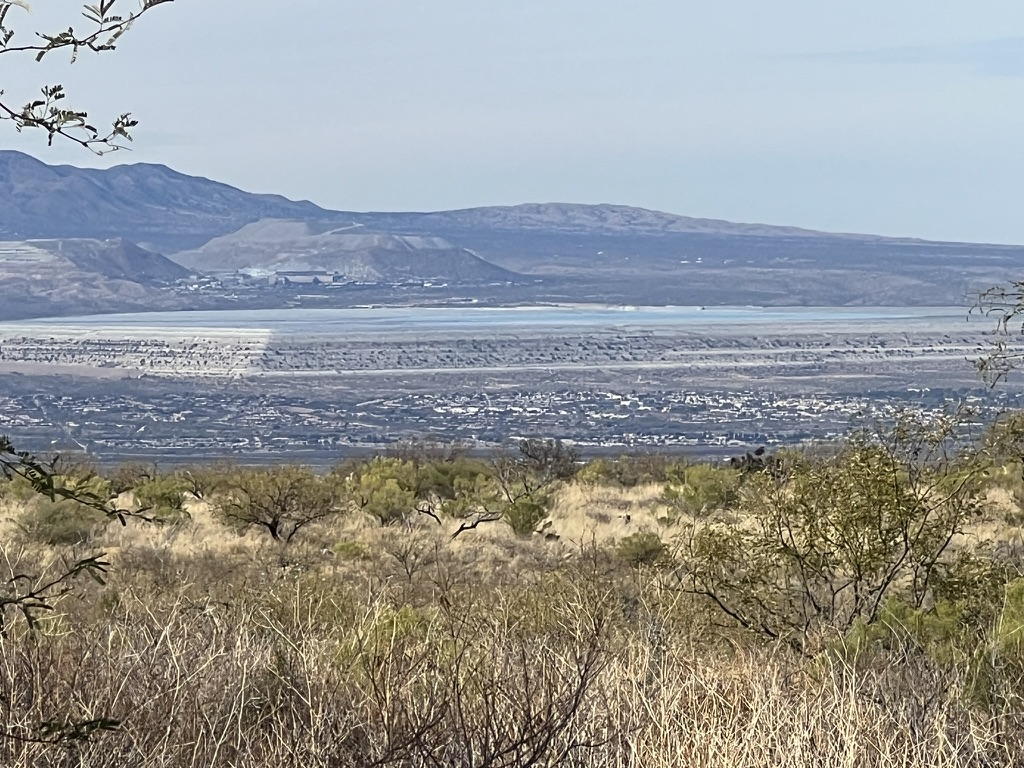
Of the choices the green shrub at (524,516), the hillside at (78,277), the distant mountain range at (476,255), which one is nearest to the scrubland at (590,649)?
the green shrub at (524,516)

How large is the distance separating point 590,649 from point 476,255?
507ft

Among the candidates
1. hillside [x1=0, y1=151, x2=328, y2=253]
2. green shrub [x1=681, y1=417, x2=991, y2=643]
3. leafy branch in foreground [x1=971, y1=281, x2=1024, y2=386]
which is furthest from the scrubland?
hillside [x1=0, y1=151, x2=328, y2=253]

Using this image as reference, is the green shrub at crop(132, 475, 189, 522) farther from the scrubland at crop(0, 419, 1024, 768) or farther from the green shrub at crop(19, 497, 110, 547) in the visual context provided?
the scrubland at crop(0, 419, 1024, 768)

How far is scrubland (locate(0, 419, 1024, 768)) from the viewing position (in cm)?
471

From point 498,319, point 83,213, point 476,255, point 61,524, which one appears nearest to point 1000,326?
point 61,524

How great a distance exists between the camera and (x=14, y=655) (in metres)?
5.16

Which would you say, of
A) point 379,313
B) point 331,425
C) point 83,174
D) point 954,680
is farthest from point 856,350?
point 83,174

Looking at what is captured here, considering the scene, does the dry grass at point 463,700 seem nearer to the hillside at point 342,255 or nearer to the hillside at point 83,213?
the hillside at point 342,255

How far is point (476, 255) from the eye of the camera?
15862 cm

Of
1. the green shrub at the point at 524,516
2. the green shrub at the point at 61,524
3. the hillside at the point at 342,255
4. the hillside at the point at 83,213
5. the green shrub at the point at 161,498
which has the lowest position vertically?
the green shrub at the point at 161,498

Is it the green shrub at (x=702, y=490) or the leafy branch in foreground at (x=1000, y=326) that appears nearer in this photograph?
the leafy branch in foreground at (x=1000, y=326)

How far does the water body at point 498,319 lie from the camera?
89250 mm

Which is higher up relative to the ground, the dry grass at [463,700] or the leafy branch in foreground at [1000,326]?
the leafy branch in foreground at [1000,326]

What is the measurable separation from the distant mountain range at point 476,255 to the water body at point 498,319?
4112 millimetres
